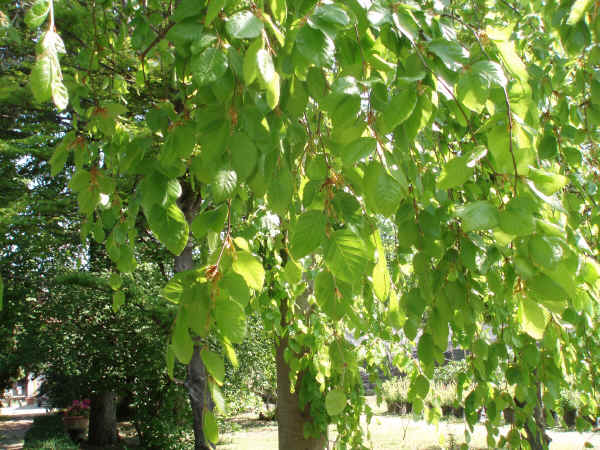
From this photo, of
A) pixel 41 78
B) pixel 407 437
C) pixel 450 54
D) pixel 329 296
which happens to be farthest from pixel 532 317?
pixel 407 437

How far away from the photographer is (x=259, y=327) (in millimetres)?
7141

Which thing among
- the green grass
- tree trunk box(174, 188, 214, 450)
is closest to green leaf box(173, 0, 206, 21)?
tree trunk box(174, 188, 214, 450)

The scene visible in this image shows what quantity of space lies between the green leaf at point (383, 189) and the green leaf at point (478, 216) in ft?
0.27

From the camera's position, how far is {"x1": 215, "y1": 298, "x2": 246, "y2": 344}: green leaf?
0.57 metres

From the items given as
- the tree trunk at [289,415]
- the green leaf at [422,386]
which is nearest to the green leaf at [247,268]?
the green leaf at [422,386]

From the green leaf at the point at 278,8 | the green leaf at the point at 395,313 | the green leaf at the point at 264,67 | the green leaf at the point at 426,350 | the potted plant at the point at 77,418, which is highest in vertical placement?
the green leaf at the point at 278,8

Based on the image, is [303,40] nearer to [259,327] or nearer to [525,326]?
[525,326]

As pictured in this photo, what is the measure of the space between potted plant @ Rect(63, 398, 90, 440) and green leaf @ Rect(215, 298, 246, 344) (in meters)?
9.77

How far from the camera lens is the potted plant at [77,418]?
8562mm

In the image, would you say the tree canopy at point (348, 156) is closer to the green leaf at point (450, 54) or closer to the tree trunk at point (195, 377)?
the green leaf at point (450, 54)

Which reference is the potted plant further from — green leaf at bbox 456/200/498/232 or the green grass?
green leaf at bbox 456/200/498/232

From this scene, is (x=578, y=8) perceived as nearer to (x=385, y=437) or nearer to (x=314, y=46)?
(x=314, y=46)

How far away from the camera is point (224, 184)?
0.64 m

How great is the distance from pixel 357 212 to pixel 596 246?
6.16 ft
